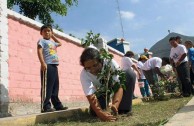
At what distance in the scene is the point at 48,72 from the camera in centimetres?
505

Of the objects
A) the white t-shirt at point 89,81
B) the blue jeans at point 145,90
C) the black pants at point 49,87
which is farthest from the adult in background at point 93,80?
the blue jeans at point 145,90

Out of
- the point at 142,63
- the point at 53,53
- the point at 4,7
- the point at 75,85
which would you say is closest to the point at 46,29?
the point at 53,53

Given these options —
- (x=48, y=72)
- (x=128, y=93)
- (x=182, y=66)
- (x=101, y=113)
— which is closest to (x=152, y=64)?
(x=182, y=66)

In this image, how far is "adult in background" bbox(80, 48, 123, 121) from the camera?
3.65m

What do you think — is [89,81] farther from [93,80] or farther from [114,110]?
[114,110]

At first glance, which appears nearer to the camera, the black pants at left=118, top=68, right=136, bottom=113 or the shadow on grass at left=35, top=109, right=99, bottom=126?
the shadow on grass at left=35, top=109, right=99, bottom=126

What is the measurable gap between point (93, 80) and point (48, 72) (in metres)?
1.25

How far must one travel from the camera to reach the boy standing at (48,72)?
4.89 meters

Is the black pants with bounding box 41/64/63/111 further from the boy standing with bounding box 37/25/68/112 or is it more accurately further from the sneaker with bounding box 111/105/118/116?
the sneaker with bounding box 111/105/118/116

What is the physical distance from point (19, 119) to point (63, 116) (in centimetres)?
85

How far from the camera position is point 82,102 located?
8383 millimetres

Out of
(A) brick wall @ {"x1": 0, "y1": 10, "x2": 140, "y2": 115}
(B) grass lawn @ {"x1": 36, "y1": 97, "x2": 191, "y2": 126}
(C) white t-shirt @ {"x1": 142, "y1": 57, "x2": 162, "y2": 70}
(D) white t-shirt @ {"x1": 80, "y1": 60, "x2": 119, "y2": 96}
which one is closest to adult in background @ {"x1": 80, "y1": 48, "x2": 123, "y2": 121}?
(D) white t-shirt @ {"x1": 80, "y1": 60, "x2": 119, "y2": 96}

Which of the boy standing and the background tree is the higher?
the background tree

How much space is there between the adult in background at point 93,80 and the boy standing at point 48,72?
1.14 m
